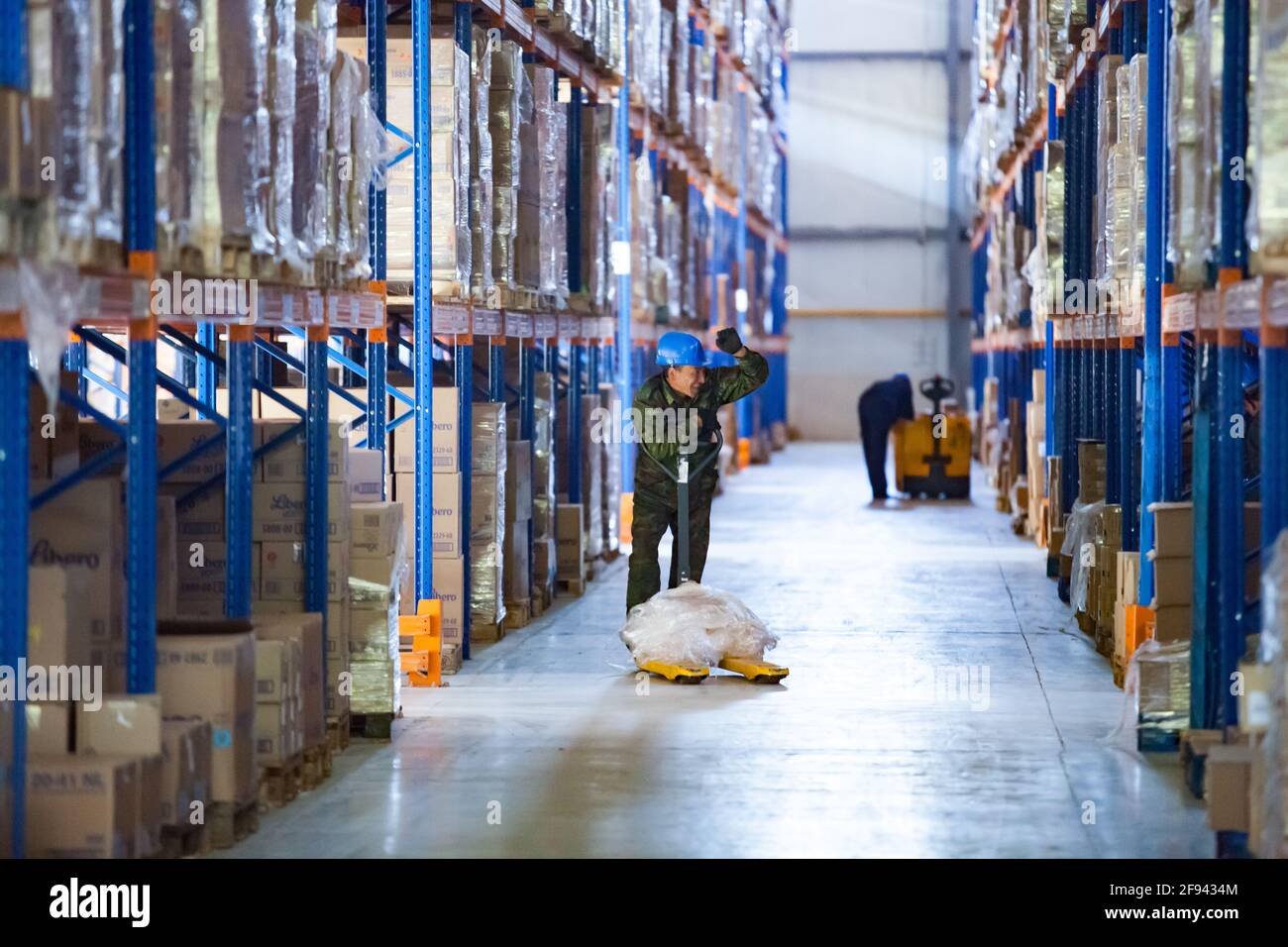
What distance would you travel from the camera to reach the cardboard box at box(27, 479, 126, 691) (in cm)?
566

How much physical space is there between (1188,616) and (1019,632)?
3046 mm

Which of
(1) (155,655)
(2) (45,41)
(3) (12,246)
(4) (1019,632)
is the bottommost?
(4) (1019,632)

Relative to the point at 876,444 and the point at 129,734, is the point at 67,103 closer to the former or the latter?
the point at 129,734

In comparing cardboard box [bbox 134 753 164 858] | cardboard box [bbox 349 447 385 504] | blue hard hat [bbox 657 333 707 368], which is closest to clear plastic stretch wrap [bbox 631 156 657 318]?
blue hard hat [bbox 657 333 707 368]

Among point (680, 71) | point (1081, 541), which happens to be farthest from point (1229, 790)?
point (680, 71)

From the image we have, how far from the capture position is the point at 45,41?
15.6 ft

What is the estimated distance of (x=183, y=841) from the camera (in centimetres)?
571

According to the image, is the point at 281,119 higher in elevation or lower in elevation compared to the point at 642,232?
lower

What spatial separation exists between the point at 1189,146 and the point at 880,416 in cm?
1327

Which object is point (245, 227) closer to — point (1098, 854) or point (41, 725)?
point (41, 725)

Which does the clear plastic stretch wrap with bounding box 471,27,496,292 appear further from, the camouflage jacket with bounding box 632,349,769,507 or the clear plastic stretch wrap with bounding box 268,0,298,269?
the clear plastic stretch wrap with bounding box 268,0,298,269

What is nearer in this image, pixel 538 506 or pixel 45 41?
pixel 45 41
